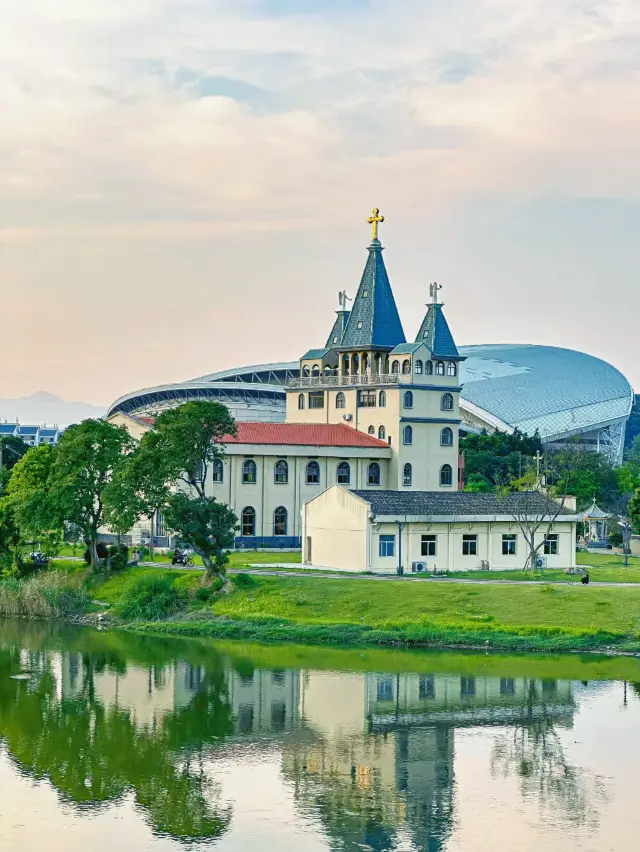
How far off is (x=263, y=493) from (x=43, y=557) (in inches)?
454

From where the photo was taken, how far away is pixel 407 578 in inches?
2100

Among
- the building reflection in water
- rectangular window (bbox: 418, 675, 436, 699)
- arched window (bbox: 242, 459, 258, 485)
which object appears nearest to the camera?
the building reflection in water

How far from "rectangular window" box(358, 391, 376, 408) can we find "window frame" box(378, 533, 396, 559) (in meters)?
18.8

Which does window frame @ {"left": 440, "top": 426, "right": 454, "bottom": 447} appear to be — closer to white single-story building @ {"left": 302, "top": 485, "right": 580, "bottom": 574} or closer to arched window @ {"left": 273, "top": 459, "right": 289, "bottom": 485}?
arched window @ {"left": 273, "top": 459, "right": 289, "bottom": 485}

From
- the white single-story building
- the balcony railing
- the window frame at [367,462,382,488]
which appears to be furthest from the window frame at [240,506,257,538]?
the balcony railing

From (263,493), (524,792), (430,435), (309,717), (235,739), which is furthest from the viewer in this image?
(430,435)

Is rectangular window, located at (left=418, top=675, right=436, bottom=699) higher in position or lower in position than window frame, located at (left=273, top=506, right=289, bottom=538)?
lower

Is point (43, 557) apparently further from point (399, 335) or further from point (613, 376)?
point (613, 376)

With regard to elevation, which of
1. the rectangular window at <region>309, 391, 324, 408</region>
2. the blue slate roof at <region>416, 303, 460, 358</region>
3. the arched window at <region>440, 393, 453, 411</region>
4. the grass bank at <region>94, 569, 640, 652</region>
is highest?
the blue slate roof at <region>416, 303, 460, 358</region>

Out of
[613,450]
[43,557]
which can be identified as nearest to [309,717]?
[43,557]

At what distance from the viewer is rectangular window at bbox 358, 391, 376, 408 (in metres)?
73.9

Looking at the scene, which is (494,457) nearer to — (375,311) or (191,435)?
(375,311)

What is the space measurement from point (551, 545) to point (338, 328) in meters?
26.2

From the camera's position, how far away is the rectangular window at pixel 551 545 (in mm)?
58281
